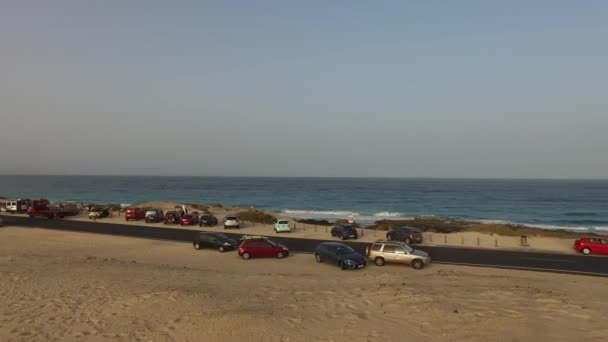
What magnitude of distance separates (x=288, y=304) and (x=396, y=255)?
12.4 metres

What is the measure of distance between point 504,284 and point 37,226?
47.2m

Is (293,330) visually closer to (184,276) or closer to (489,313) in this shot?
(489,313)

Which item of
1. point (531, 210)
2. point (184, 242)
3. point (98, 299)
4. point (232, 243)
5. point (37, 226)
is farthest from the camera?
point (531, 210)

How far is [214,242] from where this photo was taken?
3184 centimetres

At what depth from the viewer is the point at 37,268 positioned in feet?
70.3

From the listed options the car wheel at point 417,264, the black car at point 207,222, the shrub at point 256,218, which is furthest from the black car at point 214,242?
the shrub at point 256,218

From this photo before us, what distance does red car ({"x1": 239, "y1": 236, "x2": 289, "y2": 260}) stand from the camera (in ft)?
93.1

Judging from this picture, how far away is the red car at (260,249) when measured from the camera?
28.4m

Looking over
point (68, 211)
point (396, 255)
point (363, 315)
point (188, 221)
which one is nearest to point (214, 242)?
point (396, 255)

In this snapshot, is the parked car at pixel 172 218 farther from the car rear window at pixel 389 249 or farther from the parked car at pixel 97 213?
the car rear window at pixel 389 249

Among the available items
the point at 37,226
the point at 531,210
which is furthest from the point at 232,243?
the point at 531,210

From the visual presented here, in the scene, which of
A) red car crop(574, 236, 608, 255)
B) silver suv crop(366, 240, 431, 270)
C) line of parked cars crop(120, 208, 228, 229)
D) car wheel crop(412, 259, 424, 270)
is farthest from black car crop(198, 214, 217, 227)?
red car crop(574, 236, 608, 255)

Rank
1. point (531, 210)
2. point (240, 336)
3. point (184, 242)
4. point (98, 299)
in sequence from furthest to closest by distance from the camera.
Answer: point (531, 210) → point (184, 242) → point (98, 299) → point (240, 336)

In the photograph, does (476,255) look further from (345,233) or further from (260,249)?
(260,249)
